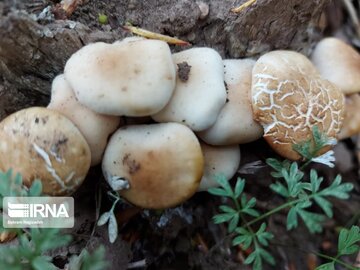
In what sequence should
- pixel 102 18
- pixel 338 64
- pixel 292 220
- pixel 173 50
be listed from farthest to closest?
pixel 338 64 < pixel 173 50 < pixel 102 18 < pixel 292 220

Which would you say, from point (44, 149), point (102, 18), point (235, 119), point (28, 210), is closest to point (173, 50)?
point (102, 18)

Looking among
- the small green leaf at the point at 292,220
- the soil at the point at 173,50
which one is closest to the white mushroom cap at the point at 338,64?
the soil at the point at 173,50

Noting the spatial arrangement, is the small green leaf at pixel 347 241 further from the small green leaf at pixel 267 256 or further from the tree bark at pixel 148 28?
the tree bark at pixel 148 28

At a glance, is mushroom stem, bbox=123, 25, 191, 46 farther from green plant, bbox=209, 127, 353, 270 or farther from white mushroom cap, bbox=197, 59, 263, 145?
green plant, bbox=209, 127, 353, 270

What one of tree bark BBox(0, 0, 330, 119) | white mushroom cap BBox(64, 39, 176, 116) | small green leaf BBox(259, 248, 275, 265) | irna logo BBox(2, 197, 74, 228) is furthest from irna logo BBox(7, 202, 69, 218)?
small green leaf BBox(259, 248, 275, 265)

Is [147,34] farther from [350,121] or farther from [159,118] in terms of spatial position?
[350,121]
